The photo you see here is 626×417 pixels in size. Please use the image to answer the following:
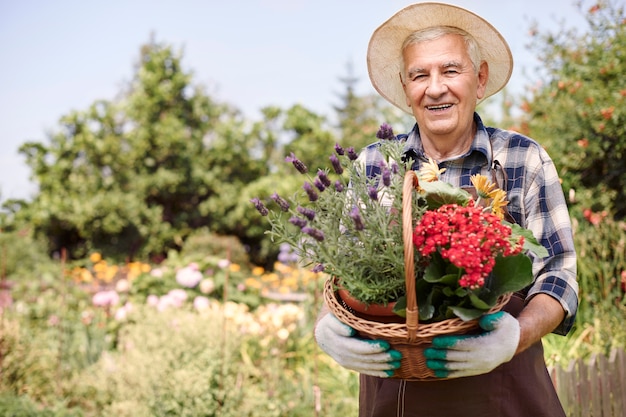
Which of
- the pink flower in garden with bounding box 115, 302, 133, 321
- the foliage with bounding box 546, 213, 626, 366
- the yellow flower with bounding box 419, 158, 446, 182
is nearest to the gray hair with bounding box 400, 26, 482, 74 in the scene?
the yellow flower with bounding box 419, 158, 446, 182

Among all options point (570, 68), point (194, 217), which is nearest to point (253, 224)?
point (194, 217)

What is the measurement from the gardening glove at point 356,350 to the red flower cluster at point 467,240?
23 cm

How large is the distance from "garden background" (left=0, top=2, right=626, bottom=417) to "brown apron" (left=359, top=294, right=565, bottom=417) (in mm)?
1674

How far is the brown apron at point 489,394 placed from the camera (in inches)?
59.9

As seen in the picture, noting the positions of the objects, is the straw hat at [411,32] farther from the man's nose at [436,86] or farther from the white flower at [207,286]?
the white flower at [207,286]

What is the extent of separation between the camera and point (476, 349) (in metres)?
1.27

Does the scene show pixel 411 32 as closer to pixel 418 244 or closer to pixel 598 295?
pixel 418 244

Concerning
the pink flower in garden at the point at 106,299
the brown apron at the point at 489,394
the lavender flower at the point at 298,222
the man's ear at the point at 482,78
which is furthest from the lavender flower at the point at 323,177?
the pink flower in garden at the point at 106,299

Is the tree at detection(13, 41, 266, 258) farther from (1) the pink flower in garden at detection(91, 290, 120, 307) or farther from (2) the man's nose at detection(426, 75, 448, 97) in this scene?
(2) the man's nose at detection(426, 75, 448, 97)

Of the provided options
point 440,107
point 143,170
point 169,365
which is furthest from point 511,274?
point 143,170

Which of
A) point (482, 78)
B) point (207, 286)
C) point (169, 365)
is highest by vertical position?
point (482, 78)

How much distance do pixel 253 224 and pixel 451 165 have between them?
369 inches

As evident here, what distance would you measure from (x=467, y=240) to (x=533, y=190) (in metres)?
0.58

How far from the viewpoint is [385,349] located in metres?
1.29
